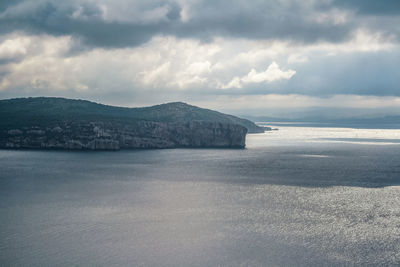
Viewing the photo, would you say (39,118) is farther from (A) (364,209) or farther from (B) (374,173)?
(A) (364,209)

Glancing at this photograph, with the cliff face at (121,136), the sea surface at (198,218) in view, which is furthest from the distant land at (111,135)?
the sea surface at (198,218)

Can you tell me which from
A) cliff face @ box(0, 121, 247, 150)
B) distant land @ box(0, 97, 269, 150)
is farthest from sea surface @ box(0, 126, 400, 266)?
distant land @ box(0, 97, 269, 150)

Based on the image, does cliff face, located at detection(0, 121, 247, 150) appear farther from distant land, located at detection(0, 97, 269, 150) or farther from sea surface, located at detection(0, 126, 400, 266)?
sea surface, located at detection(0, 126, 400, 266)

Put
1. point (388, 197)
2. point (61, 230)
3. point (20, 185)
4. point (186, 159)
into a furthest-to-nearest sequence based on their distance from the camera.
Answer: point (186, 159), point (20, 185), point (388, 197), point (61, 230)

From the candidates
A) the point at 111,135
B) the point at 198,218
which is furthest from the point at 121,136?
the point at 198,218

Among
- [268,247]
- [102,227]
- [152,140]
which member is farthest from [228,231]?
[152,140]

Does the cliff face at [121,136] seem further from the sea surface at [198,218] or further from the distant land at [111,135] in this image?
the sea surface at [198,218]
